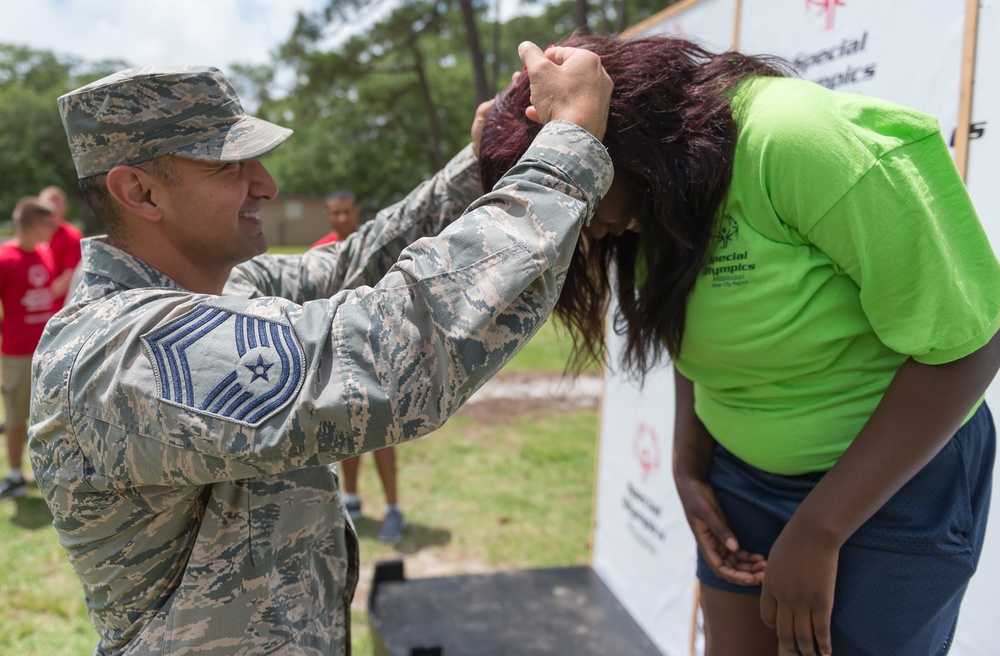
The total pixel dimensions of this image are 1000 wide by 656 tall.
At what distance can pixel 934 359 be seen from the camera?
42.5 inches

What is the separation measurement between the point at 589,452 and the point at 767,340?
4592 millimetres

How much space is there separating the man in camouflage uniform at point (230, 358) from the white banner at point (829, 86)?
0.79m

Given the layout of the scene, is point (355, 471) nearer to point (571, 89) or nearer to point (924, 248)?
point (571, 89)

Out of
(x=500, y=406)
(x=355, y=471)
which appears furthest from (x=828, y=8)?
(x=500, y=406)

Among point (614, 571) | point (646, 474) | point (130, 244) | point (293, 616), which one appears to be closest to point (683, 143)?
point (130, 244)

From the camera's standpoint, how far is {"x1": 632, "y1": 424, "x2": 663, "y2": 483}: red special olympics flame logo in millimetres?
3166

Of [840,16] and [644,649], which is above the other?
[840,16]

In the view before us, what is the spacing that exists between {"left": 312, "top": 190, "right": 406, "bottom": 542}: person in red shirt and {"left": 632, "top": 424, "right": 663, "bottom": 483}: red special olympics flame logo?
1.47m

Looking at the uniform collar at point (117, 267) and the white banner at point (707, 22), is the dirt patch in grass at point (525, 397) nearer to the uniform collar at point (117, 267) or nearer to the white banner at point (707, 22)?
the white banner at point (707, 22)

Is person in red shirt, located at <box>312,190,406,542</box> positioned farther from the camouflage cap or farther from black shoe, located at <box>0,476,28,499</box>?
the camouflage cap

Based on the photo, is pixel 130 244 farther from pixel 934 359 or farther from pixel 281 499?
pixel 934 359

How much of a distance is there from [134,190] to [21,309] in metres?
4.81

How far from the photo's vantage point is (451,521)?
4.57m

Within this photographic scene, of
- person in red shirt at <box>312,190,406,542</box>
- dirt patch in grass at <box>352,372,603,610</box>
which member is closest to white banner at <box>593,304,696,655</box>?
dirt patch in grass at <box>352,372,603,610</box>
